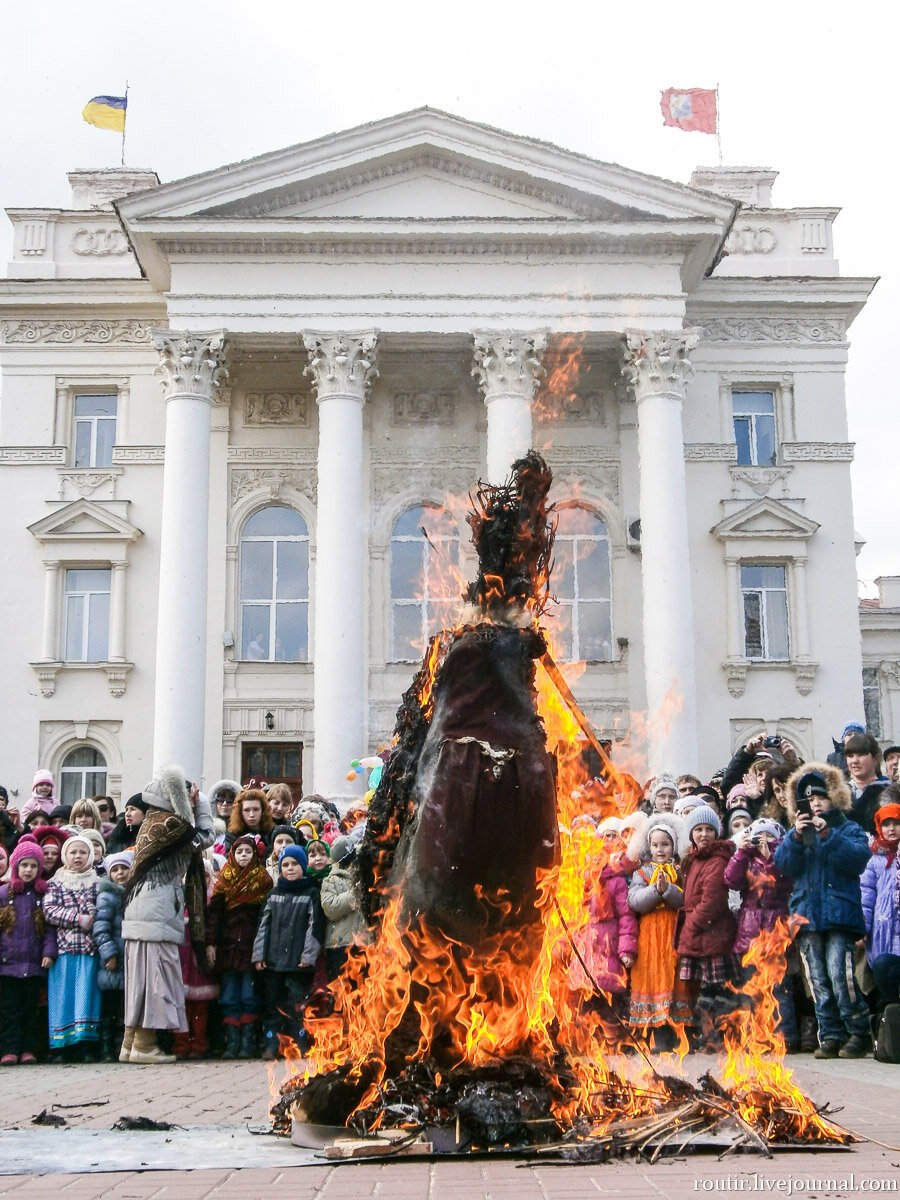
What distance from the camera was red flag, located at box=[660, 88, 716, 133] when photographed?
1166 inches

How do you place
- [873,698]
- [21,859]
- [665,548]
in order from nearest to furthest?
[21,859], [665,548], [873,698]

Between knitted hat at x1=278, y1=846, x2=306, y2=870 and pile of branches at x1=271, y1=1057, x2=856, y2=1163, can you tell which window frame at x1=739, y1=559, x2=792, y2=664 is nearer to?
knitted hat at x1=278, y1=846, x2=306, y2=870

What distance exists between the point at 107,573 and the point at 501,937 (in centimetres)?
2281

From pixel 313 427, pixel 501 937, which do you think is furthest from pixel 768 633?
pixel 501 937

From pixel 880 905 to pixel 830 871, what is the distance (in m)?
0.49

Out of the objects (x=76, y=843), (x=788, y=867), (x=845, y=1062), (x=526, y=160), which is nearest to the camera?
(x=845, y=1062)

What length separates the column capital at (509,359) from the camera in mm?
25172

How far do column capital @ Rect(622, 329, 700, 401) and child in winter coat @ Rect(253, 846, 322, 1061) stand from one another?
16.4m

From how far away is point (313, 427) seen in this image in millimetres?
27688

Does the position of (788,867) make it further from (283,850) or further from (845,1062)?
(283,850)

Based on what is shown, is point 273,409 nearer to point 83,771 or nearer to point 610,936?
point 83,771

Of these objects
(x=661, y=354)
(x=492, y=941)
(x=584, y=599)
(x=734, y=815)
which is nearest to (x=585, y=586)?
(x=584, y=599)

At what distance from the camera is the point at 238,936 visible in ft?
35.6

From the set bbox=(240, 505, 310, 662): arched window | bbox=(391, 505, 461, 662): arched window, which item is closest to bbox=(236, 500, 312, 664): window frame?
bbox=(240, 505, 310, 662): arched window
